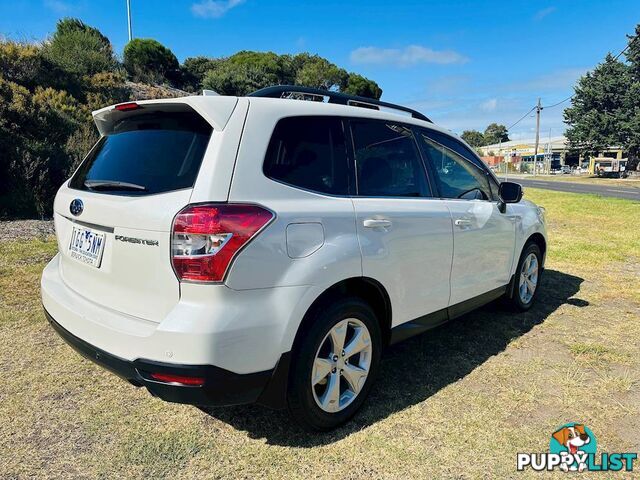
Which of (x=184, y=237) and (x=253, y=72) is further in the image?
(x=253, y=72)

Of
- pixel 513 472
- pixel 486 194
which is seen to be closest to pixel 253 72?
pixel 486 194

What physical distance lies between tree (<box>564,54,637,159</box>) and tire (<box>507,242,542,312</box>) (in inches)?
1592

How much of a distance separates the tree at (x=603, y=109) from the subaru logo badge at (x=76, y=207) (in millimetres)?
44243

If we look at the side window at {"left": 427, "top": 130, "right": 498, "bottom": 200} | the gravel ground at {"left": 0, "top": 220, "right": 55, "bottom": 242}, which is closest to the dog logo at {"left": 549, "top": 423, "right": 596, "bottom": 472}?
the side window at {"left": 427, "top": 130, "right": 498, "bottom": 200}

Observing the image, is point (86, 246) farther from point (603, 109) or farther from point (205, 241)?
point (603, 109)

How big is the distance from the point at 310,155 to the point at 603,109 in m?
46.6

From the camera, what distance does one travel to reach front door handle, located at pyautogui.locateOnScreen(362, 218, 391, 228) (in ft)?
8.73

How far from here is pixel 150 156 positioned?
242 cm

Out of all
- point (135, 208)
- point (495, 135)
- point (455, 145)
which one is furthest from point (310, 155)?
point (495, 135)

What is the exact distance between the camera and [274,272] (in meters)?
2.18

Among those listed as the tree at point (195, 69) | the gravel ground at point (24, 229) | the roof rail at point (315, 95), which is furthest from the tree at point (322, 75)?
the roof rail at point (315, 95)

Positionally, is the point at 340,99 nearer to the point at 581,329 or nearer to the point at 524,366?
the point at 524,366

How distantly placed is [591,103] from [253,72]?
30697 millimetres

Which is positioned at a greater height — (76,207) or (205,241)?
(76,207)
